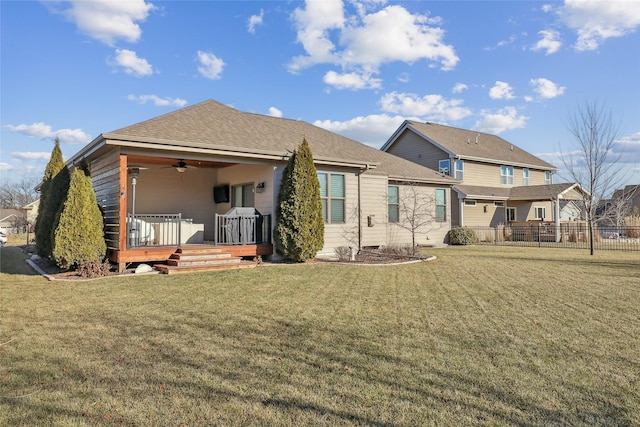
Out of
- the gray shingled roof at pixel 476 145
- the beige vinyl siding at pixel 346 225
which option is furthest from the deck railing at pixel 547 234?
the beige vinyl siding at pixel 346 225

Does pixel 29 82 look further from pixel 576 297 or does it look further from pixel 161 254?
pixel 576 297

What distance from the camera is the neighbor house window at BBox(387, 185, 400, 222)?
15414 millimetres

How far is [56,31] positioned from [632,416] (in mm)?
16865

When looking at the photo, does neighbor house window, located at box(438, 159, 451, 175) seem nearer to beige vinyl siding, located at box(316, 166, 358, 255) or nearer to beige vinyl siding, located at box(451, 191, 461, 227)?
beige vinyl siding, located at box(451, 191, 461, 227)

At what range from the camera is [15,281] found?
838cm

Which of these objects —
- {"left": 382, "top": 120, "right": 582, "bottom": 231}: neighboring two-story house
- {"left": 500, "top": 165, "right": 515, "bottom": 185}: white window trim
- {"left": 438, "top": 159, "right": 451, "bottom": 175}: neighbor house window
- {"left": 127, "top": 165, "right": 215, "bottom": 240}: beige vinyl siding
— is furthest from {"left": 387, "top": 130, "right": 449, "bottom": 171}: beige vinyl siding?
{"left": 127, "top": 165, "right": 215, "bottom": 240}: beige vinyl siding

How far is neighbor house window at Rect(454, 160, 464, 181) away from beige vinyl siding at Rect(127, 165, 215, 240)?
15090mm

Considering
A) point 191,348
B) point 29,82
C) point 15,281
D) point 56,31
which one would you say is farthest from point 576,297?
point 29,82

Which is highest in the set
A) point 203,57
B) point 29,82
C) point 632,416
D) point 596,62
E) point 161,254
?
point 203,57

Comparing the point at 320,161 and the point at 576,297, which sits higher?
the point at 320,161

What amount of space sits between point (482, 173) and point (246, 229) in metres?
18.9

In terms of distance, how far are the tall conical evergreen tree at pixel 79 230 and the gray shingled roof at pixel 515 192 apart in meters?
18.5

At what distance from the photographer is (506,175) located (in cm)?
2641

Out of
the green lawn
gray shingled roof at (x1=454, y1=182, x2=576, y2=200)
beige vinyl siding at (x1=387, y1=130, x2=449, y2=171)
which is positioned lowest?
the green lawn
